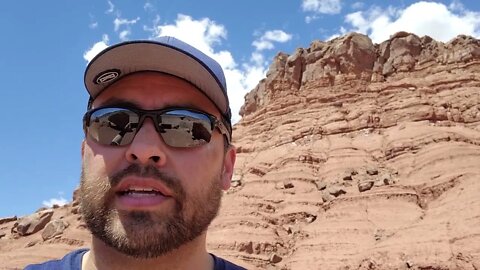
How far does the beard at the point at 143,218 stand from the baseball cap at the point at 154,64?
48cm

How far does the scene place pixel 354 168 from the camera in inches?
1415

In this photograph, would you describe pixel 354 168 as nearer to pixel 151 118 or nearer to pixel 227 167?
pixel 227 167

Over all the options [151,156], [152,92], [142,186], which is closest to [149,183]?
[142,186]

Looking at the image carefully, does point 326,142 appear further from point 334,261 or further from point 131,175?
point 131,175

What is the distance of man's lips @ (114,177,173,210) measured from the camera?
2420 mm

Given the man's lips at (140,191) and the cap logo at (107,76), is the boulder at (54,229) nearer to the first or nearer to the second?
the cap logo at (107,76)

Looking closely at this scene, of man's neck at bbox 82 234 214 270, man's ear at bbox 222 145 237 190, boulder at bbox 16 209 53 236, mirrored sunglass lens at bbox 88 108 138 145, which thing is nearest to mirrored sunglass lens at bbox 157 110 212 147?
mirrored sunglass lens at bbox 88 108 138 145

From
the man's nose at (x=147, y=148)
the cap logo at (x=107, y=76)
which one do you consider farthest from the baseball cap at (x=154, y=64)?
the man's nose at (x=147, y=148)

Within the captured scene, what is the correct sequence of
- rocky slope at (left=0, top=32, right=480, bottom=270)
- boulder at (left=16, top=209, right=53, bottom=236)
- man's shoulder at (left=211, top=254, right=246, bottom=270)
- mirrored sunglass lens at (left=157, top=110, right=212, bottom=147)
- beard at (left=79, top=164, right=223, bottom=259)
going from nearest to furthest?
beard at (left=79, top=164, right=223, bottom=259)
mirrored sunglass lens at (left=157, top=110, right=212, bottom=147)
man's shoulder at (left=211, top=254, right=246, bottom=270)
rocky slope at (left=0, top=32, right=480, bottom=270)
boulder at (left=16, top=209, right=53, bottom=236)

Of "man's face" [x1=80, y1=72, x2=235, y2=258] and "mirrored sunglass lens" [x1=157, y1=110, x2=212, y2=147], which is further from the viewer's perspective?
"mirrored sunglass lens" [x1=157, y1=110, x2=212, y2=147]

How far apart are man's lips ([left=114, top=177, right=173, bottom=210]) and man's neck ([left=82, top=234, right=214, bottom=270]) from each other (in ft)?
0.76

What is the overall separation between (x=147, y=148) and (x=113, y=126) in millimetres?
224

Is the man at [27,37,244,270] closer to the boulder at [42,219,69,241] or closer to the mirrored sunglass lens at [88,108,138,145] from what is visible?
the mirrored sunglass lens at [88,108,138,145]

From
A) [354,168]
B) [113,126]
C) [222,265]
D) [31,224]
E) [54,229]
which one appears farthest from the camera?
[31,224]
